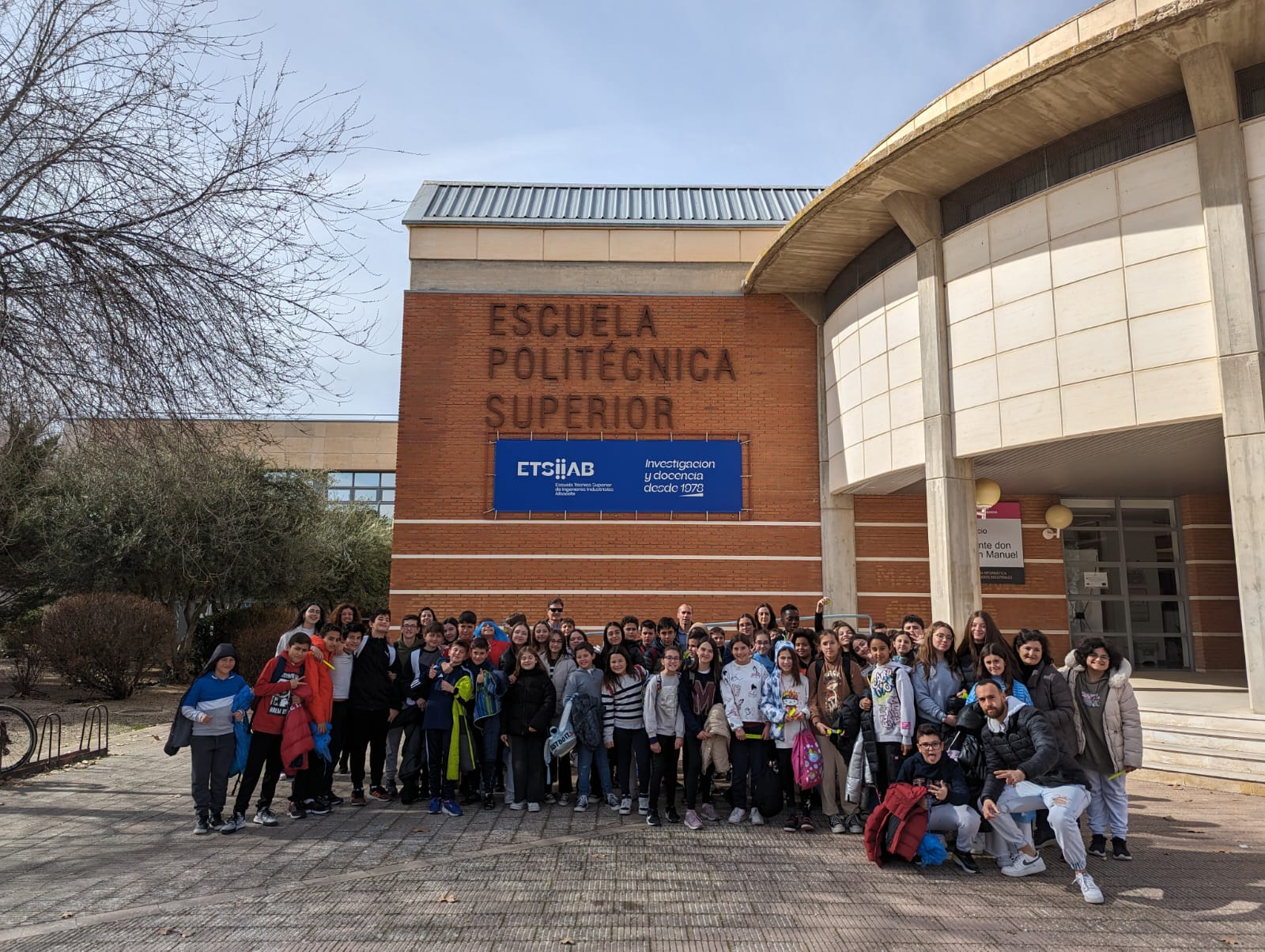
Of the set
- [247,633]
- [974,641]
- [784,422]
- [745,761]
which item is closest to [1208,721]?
[974,641]

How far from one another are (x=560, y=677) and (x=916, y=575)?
35.5 feet

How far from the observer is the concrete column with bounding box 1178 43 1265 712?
9.58m

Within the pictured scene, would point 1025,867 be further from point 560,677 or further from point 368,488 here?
point 368,488

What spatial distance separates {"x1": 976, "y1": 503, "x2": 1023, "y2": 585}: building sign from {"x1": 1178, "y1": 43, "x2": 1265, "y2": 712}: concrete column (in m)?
7.27

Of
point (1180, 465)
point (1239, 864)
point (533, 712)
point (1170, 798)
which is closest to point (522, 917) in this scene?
point (533, 712)

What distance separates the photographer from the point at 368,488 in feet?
125

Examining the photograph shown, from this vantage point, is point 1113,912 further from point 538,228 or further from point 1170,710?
point 538,228

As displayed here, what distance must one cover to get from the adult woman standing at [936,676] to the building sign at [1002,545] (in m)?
10.6

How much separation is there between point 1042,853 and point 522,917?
13.2ft

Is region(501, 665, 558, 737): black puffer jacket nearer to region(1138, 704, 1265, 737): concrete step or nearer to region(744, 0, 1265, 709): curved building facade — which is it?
region(1138, 704, 1265, 737): concrete step

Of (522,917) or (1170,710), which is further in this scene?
(1170,710)

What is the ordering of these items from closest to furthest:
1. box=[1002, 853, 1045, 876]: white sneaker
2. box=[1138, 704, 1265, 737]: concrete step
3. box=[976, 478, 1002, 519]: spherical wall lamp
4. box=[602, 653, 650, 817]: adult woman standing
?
box=[1002, 853, 1045, 876]: white sneaker < box=[602, 653, 650, 817]: adult woman standing < box=[1138, 704, 1265, 737]: concrete step < box=[976, 478, 1002, 519]: spherical wall lamp

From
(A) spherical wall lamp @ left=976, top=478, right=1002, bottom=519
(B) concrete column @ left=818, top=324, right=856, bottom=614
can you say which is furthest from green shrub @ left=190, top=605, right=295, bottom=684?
(A) spherical wall lamp @ left=976, top=478, right=1002, bottom=519

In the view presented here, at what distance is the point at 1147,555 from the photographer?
17.6 metres
